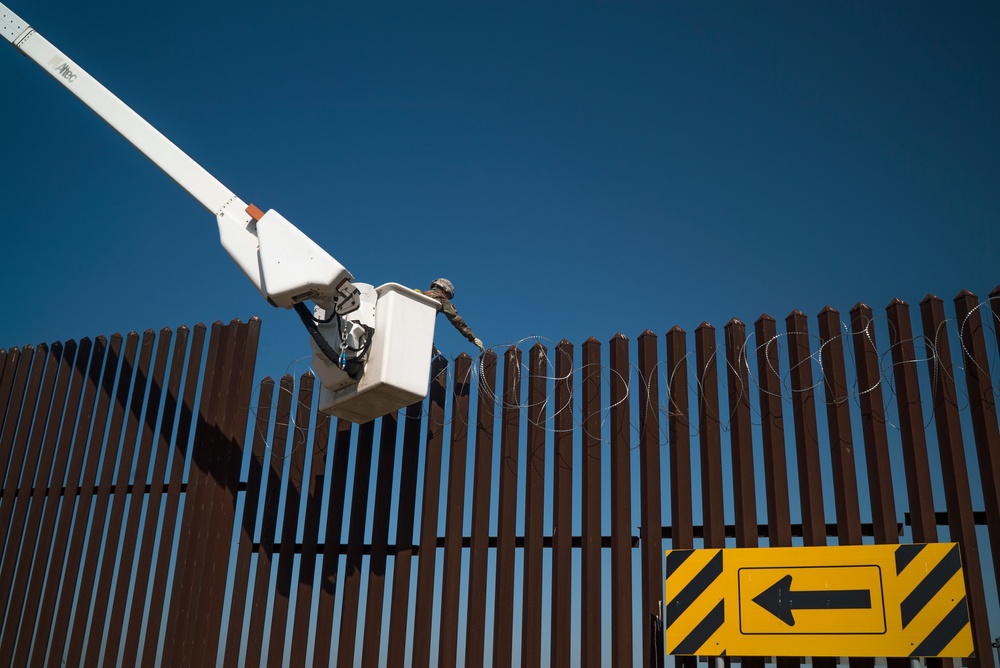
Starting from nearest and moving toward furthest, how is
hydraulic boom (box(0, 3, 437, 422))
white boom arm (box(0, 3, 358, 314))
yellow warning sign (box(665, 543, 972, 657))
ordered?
1. yellow warning sign (box(665, 543, 972, 657))
2. hydraulic boom (box(0, 3, 437, 422))
3. white boom arm (box(0, 3, 358, 314))

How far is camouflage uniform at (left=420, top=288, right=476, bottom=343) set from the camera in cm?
669

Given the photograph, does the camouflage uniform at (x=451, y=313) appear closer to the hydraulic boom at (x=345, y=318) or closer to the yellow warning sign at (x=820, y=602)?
the hydraulic boom at (x=345, y=318)

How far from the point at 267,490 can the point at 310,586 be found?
86 centimetres

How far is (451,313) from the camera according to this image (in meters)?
6.73

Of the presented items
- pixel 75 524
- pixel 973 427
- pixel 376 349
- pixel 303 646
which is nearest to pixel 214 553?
pixel 303 646

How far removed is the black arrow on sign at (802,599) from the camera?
5.00m

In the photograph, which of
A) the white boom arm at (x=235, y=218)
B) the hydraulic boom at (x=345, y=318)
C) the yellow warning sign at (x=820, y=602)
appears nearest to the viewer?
the yellow warning sign at (x=820, y=602)

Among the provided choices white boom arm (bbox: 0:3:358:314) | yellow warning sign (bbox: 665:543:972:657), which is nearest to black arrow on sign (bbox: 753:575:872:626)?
yellow warning sign (bbox: 665:543:972:657)

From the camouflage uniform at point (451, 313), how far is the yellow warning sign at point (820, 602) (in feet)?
7.80

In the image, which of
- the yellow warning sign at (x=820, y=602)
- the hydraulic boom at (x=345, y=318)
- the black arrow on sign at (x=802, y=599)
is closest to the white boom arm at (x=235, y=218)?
the hydraulic boom at (x=345, y=318)

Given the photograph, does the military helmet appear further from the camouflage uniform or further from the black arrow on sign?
the black arrow on sign

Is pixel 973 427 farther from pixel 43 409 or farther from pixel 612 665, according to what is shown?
pixel 43 409

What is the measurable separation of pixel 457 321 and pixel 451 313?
0.27ft

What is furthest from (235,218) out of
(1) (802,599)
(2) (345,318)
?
(1) (802,599)
